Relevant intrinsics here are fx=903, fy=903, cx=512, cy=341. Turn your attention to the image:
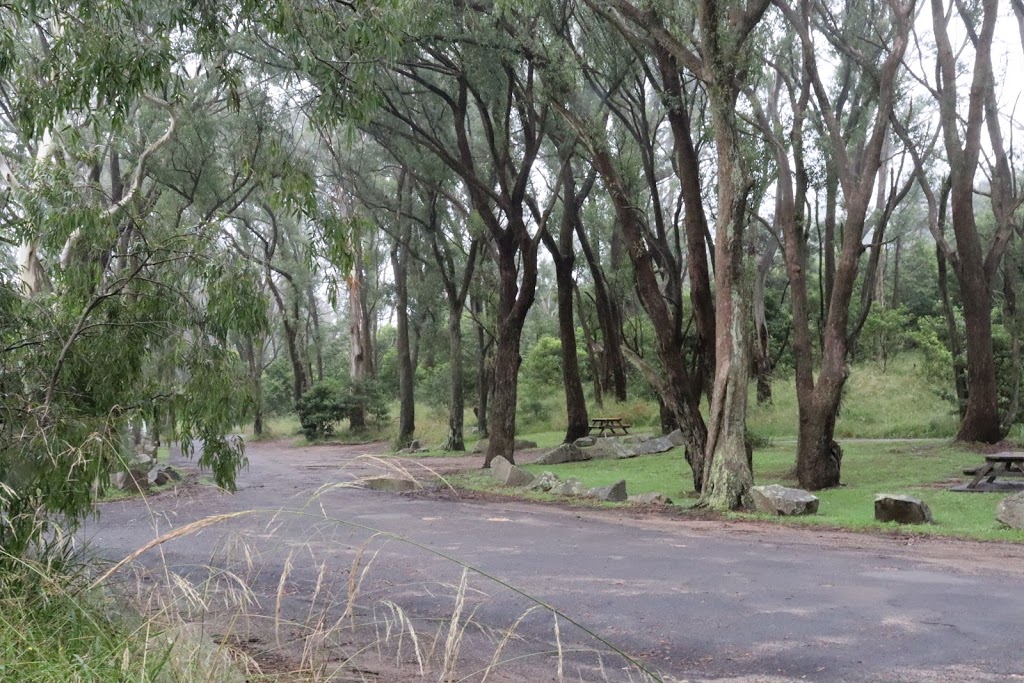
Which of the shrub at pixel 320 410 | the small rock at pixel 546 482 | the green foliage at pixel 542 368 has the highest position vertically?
the green foliage at pixel 542 368

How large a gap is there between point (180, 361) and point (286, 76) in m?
13.2

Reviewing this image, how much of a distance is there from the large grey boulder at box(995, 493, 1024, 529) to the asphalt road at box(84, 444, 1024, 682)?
1.39m

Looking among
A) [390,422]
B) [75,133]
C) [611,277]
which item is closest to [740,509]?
[75,133]

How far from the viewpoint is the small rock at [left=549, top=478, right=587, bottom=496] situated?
641 inches

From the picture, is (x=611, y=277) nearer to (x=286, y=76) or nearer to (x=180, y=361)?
(x=286, y=76)

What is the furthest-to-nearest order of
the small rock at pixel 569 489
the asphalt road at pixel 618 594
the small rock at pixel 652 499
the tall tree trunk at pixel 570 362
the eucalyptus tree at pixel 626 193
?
the tall tree trunk at pixel 570 362
the small rock at pixel 569 489
the eucalyptus tree at pixel 626 193
the small rock at pixel 652 499
the asphalt road at pixel 618 594

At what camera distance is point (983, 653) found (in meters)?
5.93

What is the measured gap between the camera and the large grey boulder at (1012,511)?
1142 cm

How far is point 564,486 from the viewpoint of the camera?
54.6 ft

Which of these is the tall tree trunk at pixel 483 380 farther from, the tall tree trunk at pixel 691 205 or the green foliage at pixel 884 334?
the tall tree trunk at pixel 691 205

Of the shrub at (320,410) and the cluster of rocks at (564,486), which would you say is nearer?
the cluster of rocks at (564,486)

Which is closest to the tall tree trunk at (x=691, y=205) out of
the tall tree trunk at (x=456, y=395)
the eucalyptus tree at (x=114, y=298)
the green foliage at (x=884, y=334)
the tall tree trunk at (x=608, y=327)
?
the tall tree trunk at (x=608, y=327)

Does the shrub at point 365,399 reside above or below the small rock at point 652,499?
above

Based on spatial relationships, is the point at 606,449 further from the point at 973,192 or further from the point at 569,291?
the point at 973,192
